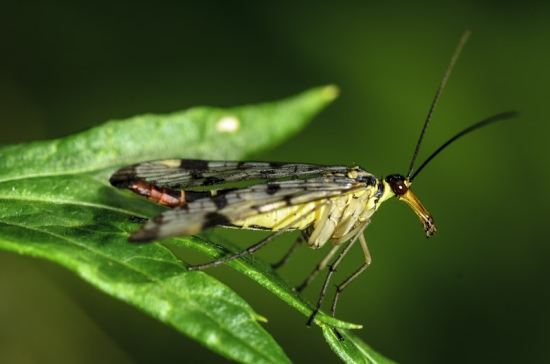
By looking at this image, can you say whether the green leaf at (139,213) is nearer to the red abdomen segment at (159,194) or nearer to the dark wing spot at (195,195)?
the red abdomen segment at (159,194)

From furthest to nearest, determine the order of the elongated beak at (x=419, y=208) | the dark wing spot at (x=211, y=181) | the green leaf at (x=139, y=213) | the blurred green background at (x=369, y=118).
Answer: the blurred green background at (x=369, y=118)
the elongated beak at (x=419, y=208)
the dark wing spot at (x=211, y=181)
the green leaf at (x=139, y=213)

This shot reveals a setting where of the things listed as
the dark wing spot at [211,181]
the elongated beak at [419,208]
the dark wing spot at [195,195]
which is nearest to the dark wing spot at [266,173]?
the dark wing spot at [211,181]

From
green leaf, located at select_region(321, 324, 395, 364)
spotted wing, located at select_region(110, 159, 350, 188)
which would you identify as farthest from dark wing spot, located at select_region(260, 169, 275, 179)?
green leaf, located at select_region(321, 324, 395, 364)

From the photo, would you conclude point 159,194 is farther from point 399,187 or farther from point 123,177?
point 399,187

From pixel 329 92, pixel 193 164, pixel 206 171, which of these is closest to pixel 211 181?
pixel 206 171

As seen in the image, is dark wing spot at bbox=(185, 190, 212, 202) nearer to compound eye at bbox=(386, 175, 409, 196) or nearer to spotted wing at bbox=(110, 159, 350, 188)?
spotted wing at bbox=(110, 159, 350, 188)
